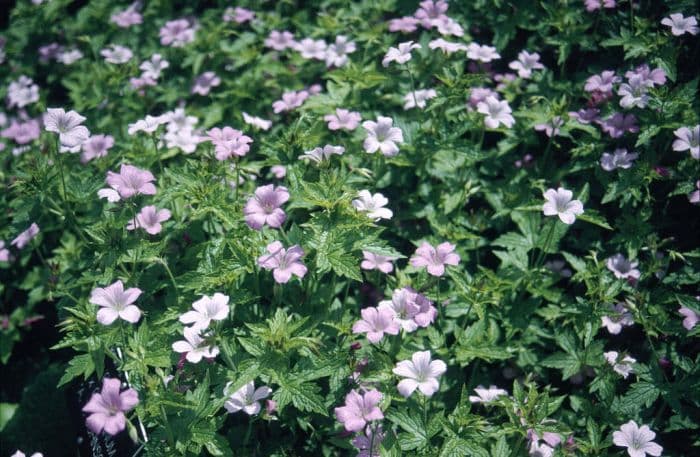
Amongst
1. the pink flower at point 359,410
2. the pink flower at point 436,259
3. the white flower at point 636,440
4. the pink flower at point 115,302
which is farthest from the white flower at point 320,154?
the white flower at point 636,440

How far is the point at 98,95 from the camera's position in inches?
160

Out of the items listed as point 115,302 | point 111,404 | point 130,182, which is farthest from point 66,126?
point 111,404

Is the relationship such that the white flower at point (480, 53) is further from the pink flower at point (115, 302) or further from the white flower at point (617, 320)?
the pink flower at point (115, 302)

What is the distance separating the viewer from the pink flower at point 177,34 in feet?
13.5

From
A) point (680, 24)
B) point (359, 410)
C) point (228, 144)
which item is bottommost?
point (359, 410)

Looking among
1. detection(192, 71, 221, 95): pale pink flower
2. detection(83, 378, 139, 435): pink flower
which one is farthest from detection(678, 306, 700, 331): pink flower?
detection(192, 71, 221, 95): pale pink flower

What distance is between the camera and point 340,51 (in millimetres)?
3699

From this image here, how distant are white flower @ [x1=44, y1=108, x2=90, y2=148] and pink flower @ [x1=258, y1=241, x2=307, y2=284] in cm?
105

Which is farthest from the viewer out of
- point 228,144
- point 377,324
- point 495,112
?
point 495,112

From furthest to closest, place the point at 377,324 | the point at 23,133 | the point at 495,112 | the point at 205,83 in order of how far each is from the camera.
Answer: the point at 23,133 → the point at 205,83 → the point at 495,112 → the point at 377,324

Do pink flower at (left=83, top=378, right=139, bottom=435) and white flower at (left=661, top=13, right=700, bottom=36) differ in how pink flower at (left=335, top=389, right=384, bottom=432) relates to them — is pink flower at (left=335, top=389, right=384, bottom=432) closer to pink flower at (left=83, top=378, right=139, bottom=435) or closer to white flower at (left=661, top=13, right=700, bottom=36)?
pink flower at (left=83, top=378, right=139, bottom=435)

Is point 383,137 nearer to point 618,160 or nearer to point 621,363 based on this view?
point 618,160

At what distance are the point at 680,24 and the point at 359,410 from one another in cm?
282

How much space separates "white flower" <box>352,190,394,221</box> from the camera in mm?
2527
